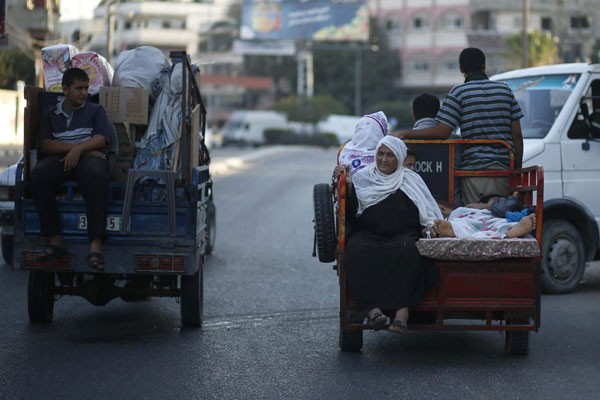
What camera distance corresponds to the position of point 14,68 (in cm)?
5497

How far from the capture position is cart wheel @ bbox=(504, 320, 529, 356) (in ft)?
26.1

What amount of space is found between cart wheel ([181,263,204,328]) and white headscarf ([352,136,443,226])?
1.63 m

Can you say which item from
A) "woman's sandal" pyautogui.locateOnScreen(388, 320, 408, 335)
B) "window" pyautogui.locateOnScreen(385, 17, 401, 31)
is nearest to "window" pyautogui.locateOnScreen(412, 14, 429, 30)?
"window" pyautogui.locateOnScreen(385, 17, 401, 31)

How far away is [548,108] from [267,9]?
72.3 metres

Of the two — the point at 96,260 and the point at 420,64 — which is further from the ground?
the point at 420,64

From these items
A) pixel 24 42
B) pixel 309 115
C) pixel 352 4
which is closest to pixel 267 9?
pixel 352 4

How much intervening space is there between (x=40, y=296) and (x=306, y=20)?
73215 millimetres

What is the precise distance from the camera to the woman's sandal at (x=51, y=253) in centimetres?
841

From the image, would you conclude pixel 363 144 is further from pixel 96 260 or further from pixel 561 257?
pixel 561 257

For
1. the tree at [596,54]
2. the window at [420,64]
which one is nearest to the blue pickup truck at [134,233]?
the tree at [596,54]

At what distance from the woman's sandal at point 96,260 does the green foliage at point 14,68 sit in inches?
1744

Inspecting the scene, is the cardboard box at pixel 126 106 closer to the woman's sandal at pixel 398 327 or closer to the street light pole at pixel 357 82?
the woman's sandal at pixel 398 327

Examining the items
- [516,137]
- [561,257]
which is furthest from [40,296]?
[561,257]

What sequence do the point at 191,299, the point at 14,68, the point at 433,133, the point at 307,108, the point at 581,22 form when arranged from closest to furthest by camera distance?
the point at 433,133 → the point at 191,299 → the point at 14,68 → the point at 581,22 → the point at 307,108
